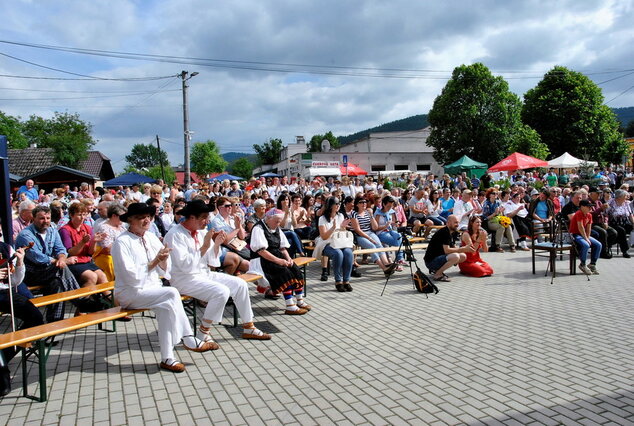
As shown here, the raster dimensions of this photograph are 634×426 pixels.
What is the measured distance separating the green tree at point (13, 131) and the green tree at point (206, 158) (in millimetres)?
28121

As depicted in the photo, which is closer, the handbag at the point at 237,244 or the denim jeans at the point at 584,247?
the handbag at the point at 237,244

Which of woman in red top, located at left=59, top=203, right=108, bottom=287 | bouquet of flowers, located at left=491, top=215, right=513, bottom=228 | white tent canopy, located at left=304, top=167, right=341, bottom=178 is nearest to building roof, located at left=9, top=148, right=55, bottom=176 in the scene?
white tent canopy, located at left=304, top=167, right=341, bottom=178

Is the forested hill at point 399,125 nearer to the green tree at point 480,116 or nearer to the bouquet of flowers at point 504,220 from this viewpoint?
the green tree at point 480,116

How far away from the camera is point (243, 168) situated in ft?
380

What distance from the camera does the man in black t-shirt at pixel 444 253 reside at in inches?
345

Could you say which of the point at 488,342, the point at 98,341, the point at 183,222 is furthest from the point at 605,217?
the point at 98,341

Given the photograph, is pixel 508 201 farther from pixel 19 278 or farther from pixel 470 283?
pixel 19 278

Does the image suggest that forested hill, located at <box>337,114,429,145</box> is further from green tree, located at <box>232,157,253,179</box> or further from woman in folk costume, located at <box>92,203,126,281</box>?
woman in folk costume, located at <box>92,203,126,281</box>

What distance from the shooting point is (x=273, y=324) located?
631 cm

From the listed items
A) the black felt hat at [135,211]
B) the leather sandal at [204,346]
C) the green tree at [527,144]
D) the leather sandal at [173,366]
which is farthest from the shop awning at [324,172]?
the leather sandal at [173,366]

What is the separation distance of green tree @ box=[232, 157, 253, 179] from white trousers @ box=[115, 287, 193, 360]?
11094cm

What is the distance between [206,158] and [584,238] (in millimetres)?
84165

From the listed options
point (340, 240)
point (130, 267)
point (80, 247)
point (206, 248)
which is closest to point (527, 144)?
point (340, 240)

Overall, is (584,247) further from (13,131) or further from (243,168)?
(243,168)
